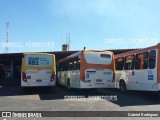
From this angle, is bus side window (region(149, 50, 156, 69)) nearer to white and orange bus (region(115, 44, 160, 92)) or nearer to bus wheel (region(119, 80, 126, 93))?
white and orange bus (region(115, 44, 160, 92))

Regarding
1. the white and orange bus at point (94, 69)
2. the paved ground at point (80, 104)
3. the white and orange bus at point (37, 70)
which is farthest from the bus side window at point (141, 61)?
the white and orange bus at point (37, 70)

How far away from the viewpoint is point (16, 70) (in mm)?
43281

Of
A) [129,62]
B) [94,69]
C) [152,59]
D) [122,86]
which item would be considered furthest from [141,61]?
[122,86]

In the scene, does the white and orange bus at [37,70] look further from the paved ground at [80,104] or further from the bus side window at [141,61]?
the bus side window at [141,61]

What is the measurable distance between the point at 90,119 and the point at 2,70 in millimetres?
36505

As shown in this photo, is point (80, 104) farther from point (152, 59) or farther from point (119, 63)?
point (119, 63)

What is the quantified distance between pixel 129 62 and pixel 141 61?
2.08 metres

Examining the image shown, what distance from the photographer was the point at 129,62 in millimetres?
20172

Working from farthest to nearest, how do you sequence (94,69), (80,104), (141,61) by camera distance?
(94,69) < (141,61) < (80,104)

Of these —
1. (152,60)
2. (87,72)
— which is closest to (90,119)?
(152,60)

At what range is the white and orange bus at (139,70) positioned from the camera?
53.6ft

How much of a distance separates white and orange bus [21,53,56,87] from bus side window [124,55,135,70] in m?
5.23

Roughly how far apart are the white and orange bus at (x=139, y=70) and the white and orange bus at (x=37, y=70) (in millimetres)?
4908

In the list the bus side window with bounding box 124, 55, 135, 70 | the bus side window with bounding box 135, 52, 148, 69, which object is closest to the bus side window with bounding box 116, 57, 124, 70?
the bus side window with bounding box 124, 55, 135, 70
